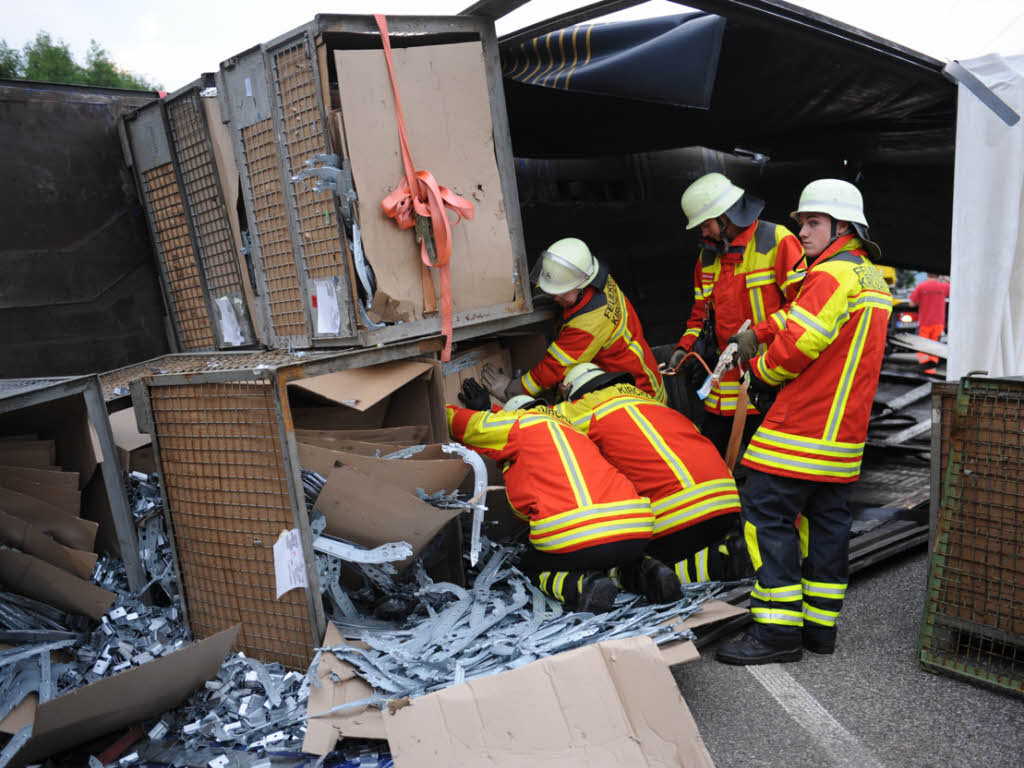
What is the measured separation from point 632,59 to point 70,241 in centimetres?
310

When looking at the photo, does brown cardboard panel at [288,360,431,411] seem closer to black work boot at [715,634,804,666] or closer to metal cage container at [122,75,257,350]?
metal cage container at [122,75,257,350]

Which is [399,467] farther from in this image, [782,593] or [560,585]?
[782,593]

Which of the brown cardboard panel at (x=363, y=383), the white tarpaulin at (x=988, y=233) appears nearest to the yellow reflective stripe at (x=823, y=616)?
the white tarpaulin at (x=988, y=233)

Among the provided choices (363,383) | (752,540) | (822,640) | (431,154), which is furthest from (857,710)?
(431,154)

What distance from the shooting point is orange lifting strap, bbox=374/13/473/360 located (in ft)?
10.2

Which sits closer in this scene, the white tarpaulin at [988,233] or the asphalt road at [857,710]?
the asphalt road at [857,710]

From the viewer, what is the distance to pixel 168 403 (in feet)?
9.68

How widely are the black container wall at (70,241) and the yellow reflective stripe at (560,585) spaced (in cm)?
274

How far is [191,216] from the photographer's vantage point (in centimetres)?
392

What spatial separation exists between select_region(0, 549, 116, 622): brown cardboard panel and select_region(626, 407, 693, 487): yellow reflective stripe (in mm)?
2340

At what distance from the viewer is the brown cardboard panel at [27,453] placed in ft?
10.4

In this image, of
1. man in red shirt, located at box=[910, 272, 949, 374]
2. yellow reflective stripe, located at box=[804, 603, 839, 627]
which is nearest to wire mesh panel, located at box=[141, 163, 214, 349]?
yellow reflective stripe, located at box=[804, 603, 839, 627]

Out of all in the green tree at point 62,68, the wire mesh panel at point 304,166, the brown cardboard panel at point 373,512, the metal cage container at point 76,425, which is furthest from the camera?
the green tree at point 62,68

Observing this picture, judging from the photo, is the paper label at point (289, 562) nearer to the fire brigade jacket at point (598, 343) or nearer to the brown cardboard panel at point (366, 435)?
the brown cardboard panel at point (366, 435)
